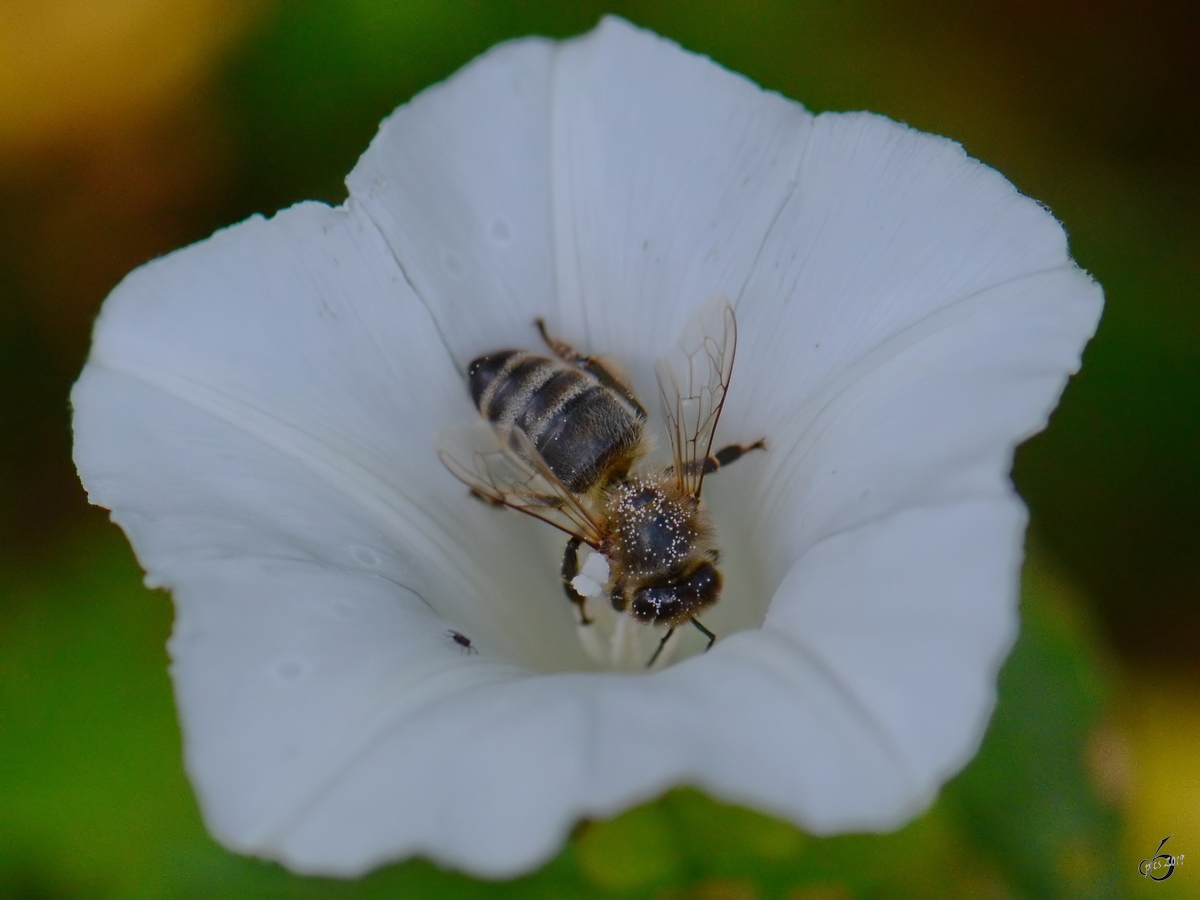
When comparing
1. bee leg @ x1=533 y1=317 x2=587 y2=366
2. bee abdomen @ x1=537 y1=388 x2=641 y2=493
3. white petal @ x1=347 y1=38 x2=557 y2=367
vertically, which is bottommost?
bee abdomen @ x1=537 y1=388 x2=641 y2=493

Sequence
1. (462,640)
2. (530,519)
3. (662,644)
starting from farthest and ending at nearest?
1. (530,519)
2. (662,644)
3. (462,640)

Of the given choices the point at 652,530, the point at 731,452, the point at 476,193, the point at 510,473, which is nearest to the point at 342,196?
the point at 476,193

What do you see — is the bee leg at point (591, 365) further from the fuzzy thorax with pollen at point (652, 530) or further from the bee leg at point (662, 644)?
the bee leg at point (662, 644)

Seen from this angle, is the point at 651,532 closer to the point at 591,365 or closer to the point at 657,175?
the point at 591,365

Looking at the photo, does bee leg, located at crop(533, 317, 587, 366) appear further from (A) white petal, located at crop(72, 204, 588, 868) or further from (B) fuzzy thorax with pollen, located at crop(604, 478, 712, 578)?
(B) fuzzy thorax with pollen, located at crop(604, 478, 712, 578)

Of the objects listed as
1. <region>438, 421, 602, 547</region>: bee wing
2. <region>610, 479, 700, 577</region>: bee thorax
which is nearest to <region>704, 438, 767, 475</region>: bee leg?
<region>610, 479, 700, 577</region>: bee thorax

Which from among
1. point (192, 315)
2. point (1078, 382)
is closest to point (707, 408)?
point (192, 315)
